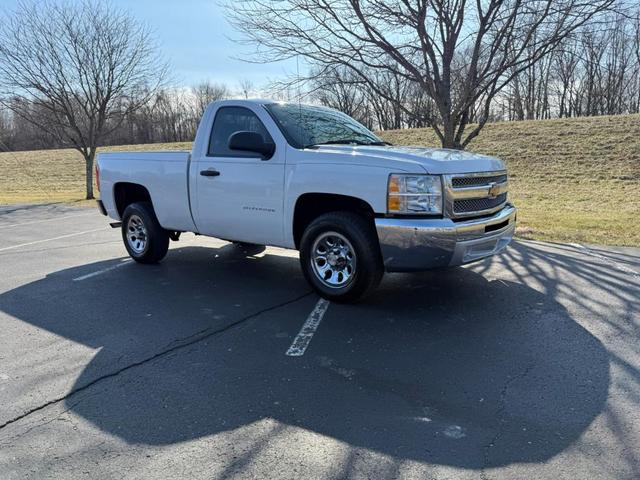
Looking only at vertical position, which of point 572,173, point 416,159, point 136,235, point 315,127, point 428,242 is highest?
point 315,127

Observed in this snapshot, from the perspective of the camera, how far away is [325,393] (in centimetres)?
326

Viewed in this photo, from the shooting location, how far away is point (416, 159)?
4488 millimetres

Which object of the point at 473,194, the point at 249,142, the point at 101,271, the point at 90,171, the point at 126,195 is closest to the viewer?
the point at 473,194

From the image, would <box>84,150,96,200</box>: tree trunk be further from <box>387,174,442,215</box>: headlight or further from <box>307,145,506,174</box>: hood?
<box>387,174,442,215</box>: headlight

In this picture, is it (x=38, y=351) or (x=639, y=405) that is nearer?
(x=639, y=405)

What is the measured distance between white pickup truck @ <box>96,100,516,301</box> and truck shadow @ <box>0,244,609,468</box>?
586mm

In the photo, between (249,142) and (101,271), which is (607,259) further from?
(101,271)

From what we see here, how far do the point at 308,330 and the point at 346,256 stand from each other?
914 mm

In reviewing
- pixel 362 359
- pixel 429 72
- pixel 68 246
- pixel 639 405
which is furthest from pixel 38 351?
pixel 429 72

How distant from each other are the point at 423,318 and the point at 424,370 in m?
1.06

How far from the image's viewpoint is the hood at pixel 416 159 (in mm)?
4387

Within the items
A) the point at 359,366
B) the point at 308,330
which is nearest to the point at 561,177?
the point at 308,330

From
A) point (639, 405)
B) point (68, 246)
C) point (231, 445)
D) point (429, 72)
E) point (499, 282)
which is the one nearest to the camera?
point (231, 445)

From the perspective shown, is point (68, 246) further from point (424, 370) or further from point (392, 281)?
point (424, 370)
